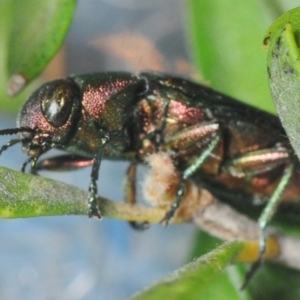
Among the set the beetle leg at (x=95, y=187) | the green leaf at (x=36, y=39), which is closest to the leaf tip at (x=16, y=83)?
the green leaf at (x=36, y=39)

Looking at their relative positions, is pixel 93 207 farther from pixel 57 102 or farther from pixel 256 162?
pixel 256 162

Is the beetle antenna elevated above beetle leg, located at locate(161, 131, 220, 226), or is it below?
above

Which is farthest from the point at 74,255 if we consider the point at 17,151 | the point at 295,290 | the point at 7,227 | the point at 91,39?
the point at 295,290

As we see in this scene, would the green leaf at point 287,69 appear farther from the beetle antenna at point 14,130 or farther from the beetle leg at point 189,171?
the beetle antenna at point 14,130

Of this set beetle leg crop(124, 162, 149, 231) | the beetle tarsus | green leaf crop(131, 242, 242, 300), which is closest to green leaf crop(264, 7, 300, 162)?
green leaf crop(131, 242, 242, 300)

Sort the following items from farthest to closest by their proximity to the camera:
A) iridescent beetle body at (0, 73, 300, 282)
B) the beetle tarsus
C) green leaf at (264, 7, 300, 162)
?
iridescent beetle body at (0, 73, 300, 282)
the beetle tarsus
green leaf at (264, 7, 300, 162)

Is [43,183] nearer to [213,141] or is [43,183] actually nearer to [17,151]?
[213,141]

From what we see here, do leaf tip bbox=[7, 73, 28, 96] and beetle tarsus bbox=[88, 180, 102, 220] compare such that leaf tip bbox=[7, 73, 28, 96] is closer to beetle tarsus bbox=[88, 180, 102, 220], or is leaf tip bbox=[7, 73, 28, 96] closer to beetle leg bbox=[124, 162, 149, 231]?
beetle tarsus bbox=[88, 180, 102, 220]
